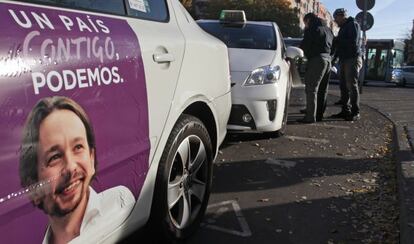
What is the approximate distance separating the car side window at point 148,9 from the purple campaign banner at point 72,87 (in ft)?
0.83

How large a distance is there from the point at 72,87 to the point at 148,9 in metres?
1.15

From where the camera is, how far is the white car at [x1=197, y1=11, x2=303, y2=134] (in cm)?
607

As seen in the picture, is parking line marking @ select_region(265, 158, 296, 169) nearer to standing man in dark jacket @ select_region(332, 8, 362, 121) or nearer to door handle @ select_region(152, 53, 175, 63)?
door handle @ select_region(152, 53, 175, 63)

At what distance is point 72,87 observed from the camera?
2.04m

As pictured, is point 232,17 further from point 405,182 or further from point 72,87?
point 72,87

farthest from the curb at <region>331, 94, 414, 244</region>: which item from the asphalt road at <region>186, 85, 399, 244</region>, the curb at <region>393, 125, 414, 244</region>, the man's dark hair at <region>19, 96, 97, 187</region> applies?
the man's dark hair at <region>19, 96, 97, 187</region>

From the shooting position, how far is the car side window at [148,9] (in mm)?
2832

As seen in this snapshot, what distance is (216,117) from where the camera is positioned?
12.4 ft

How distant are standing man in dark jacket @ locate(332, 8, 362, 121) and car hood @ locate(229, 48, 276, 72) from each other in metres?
2.71

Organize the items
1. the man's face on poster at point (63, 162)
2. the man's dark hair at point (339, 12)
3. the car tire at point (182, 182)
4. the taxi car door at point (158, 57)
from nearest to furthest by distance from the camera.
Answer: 1. the man's face on poster at point (63, 162)
2. the taxi car door at point (158, 57)
3. the car tire at point (182, 182)
4. the man's dark hair at point (339, 12)

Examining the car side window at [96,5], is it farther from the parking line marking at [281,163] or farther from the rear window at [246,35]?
the rear window at [246,35]

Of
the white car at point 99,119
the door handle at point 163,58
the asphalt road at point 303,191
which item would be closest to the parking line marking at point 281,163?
the asphalt road at point 303,191

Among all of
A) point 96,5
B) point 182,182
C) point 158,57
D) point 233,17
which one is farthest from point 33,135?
point 233,17

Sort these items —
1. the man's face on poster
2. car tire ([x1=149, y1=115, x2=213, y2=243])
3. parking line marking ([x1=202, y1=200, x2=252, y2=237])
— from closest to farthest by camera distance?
1. the man's face on poster
2. car tire ([x1=149, y1=115, x2=213, y2=243])
3. parking line marking ([x1=202, y1=200, x2=252, y2=237])
